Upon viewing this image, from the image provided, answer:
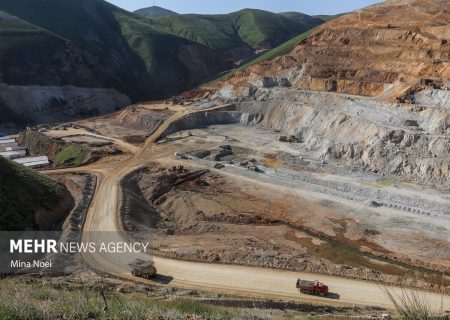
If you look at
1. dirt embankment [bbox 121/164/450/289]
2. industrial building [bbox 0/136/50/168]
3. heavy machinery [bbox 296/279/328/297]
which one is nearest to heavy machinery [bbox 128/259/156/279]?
dirt embankment [bbox 121/164/450/289]

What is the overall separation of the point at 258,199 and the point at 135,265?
1921 centimetres

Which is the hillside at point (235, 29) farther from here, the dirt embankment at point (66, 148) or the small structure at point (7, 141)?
the dirt embankment at point (66, 148)

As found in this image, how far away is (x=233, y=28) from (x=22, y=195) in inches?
6438

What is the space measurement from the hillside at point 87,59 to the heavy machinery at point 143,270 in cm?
6402

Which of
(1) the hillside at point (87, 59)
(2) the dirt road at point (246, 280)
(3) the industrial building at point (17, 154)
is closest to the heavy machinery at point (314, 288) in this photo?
(2) the dirt road at point (246, 280)

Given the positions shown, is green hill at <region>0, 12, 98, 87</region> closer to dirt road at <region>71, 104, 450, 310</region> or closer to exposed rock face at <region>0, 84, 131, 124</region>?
exposed rock face at <region>0, 84, 131, 124</region>

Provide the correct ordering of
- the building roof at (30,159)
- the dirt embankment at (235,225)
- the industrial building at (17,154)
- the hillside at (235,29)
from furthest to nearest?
the hillside at (235,29), the building roof at (30,159), the industrial building at (17,154), the dirt embankment at (235,225)

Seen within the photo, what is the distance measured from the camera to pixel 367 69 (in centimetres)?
Result: 6631

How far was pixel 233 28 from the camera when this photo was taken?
182 meters

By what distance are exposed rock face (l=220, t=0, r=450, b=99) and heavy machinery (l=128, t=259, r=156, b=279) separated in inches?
1711

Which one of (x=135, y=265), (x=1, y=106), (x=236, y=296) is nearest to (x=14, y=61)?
(x=1, y=106)

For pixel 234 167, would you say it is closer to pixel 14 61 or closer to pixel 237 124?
pixel 237 124

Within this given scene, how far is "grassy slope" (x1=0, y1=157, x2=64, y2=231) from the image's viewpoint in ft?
95.4

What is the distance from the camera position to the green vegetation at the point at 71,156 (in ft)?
Answer: 176
